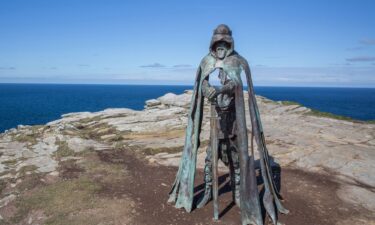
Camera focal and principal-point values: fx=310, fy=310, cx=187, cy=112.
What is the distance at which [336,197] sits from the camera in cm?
869

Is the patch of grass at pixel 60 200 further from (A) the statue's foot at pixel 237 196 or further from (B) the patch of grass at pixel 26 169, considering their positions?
(A) the statue's foot at pixel 237 196

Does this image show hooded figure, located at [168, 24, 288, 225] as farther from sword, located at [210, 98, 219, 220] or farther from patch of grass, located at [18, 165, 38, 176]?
patch of grass, located at [18, 165, 38, 176]

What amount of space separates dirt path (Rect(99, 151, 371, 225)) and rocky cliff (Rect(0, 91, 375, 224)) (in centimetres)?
3

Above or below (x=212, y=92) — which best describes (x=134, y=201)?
below

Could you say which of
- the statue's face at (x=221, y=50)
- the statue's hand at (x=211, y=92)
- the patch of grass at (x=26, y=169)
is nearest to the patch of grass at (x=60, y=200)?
the patch of grass at (x=26, y=169)

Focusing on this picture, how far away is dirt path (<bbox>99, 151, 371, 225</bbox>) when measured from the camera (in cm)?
739

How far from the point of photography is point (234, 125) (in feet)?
25.3

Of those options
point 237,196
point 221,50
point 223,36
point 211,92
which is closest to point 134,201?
point 237,196

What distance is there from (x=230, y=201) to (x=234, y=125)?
216cm

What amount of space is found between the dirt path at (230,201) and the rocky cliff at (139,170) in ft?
0.09

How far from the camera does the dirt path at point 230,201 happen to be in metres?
7.39

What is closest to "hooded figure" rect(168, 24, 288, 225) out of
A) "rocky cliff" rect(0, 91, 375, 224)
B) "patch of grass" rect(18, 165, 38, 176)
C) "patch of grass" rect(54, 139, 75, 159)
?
"rocky cliff" rect(0, 91, 375, 224)

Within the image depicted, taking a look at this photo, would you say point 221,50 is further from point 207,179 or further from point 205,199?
point 205,199

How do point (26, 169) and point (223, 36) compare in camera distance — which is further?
point (26, 169)
